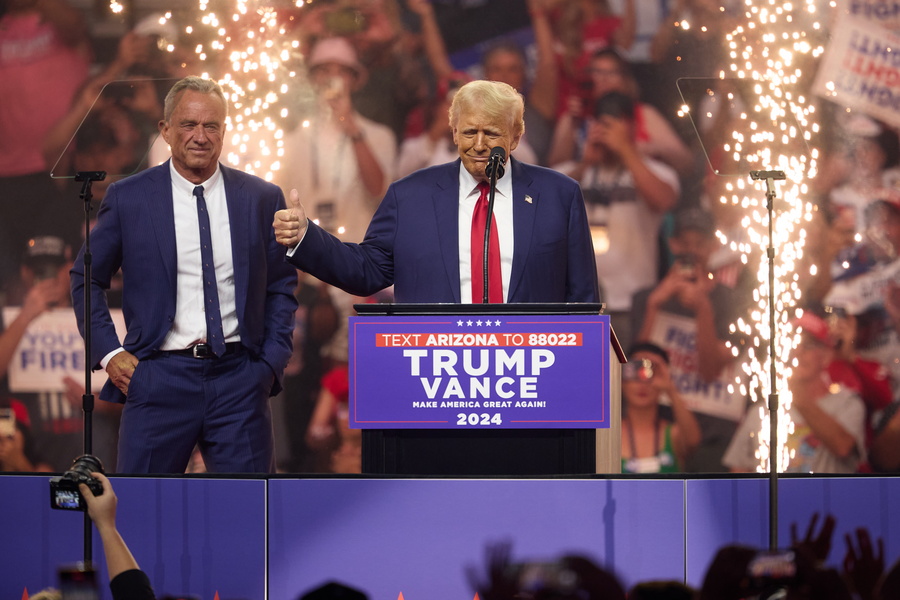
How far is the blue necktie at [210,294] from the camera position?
3281mm

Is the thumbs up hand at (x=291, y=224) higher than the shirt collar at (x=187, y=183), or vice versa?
the shirt collar at (x=187, y=183)

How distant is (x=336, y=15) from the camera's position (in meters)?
6.20

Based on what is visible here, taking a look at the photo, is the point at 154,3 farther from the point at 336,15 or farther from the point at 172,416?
the point at 172,416

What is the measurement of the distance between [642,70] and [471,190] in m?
3.14

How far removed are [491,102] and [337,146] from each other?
3.14 meters

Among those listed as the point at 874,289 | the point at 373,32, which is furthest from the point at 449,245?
the point at 874,289

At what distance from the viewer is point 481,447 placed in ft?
8.38

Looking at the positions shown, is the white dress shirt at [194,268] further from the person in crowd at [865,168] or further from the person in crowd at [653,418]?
the person in crowd at [865,168]

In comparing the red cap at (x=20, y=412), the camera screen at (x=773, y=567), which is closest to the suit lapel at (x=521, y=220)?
the camera screen at (x=773, y=567)

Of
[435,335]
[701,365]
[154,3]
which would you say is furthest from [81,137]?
[435,335]

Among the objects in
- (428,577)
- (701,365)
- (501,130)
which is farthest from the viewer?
(701,365)

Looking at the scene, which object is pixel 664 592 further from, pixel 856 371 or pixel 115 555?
pixel 856 371

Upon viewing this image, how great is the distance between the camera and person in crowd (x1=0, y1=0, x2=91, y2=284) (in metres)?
6.29

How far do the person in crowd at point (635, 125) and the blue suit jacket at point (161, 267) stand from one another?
2.85 metres
